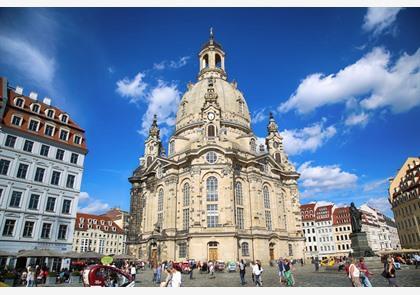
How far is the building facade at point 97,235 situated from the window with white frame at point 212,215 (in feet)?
127

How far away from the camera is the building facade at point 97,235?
65812mm

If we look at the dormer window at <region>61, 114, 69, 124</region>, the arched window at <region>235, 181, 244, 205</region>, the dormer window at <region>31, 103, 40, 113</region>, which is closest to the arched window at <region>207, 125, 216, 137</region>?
the arched window at <region>235, 181, 244, 205</region>

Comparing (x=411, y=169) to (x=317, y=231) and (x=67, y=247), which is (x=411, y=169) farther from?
(x=67, y=247)

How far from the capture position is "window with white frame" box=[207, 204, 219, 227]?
126 ft

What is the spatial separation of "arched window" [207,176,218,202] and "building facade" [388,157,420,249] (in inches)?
1269

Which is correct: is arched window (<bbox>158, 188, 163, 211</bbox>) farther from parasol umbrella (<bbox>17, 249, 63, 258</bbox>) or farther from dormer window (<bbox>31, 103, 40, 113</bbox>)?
parasol umbrella (<bbox>17, 249, 63, 258</bbox>)

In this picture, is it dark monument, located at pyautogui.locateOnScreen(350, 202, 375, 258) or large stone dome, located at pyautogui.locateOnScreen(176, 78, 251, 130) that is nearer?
dark monument, located at pyautogui.locateOnScreen(350, 202, 375, 258)

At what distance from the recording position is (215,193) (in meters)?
40.0

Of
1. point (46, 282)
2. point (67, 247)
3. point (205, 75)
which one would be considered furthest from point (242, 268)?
point (205, 75)

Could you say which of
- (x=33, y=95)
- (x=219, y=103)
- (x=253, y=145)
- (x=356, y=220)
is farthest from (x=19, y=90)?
(x=356, y=220)

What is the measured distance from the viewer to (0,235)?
24703 mm

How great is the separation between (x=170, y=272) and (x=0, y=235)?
67.8 feet

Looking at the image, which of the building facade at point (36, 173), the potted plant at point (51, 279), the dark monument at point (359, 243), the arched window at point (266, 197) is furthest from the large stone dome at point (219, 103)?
the potted plant at point (51, 279)

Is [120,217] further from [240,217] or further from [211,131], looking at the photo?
[240,217]
